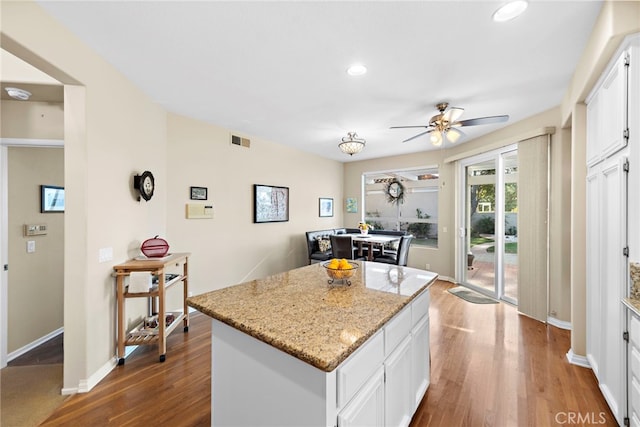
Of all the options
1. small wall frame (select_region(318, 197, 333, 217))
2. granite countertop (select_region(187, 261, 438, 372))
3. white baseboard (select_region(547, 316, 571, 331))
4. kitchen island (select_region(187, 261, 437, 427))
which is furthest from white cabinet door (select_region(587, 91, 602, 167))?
small wall frame (select_region(318, 197, 333, 217))

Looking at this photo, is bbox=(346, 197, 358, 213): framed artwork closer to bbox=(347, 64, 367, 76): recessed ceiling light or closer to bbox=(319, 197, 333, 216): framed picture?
bbox=(319, 197, 333, 216): framed picture

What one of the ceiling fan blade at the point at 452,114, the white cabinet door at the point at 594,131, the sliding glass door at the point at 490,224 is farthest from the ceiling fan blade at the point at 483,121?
Result: the sliding glass door at the point at 490,224

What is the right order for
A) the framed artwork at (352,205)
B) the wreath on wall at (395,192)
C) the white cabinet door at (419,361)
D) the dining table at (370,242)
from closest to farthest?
1. the white cabinet door at (419,361)
2. the dining table at (370,242)
3. the wreath on wall at (395,192)
4. the framed artwork at (352,205)

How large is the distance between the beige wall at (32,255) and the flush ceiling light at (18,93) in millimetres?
554

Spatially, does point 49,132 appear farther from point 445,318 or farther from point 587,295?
point 587,295

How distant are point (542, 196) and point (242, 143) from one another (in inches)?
173

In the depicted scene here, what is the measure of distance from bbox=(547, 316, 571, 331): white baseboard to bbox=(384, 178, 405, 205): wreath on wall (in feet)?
11.2

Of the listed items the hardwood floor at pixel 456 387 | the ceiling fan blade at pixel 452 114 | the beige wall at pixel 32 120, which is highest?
the ceiling fan blade at pixel 452 114

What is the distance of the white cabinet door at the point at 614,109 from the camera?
1657 millimetres

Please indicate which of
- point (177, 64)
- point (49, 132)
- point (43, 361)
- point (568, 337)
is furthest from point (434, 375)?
point (49, 132)

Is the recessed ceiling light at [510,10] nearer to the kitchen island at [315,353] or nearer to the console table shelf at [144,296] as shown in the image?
the kitchen island at [315,353]

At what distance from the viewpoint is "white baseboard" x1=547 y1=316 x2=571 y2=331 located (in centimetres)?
320

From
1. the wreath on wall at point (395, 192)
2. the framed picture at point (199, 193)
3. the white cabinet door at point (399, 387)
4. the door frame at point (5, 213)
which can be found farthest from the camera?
the wreath on wall at point (395, 192)

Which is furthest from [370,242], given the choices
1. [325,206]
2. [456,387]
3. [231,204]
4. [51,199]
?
[51,199]
